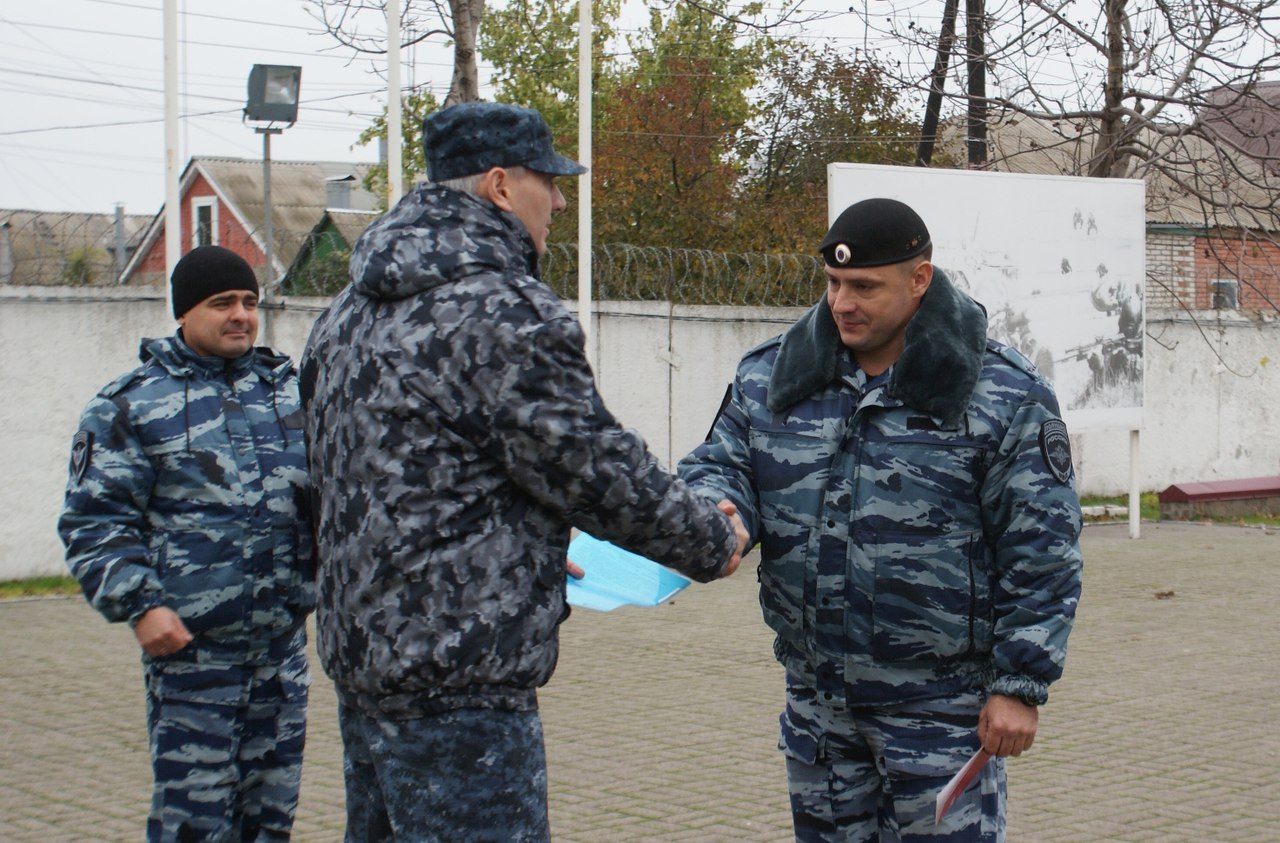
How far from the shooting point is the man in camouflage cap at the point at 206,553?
3.80 meters

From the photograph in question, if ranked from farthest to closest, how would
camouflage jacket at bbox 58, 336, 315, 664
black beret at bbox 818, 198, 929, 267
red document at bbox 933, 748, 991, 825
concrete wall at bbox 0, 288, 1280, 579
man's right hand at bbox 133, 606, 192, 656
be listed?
concrete wall at bbox 0, 288, 1280, 579
camouflage jacket at bbox 58, 336, 315, 664
man's right hand at bbox 133, 606, 192, 656
black beret at bbox 818, 198, 929, 267
red document at bbox 933, 748, 991, 825

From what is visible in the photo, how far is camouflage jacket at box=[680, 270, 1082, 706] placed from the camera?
3.18 meters

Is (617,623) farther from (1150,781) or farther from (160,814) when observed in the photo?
(160,814)

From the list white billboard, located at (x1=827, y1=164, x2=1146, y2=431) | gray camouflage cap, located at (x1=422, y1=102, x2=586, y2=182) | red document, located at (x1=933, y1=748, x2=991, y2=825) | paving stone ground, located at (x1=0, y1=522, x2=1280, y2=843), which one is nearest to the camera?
gray camouflage cap, located at (x1=422, y1=102, x2=586, y2=182)

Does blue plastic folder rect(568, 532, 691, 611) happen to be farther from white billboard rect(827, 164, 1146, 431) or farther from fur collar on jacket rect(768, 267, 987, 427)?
white billboard rect(827, 164, 1146, 431)

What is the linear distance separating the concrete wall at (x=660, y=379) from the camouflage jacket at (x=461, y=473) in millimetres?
8771

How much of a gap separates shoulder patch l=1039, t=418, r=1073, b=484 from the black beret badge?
91.4 inches

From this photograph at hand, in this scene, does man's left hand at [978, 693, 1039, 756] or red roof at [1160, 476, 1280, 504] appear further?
red roof at [1160, 476, 1280, 504]

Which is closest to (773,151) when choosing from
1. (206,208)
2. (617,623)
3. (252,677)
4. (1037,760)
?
(617,623)

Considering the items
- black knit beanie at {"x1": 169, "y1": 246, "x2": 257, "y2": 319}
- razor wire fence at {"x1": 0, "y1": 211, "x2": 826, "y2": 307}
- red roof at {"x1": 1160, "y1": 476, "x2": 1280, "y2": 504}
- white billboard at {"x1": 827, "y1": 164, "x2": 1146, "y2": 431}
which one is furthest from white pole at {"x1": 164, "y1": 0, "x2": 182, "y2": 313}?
red roof at {"x1": 1160, "y1": 476, "x2": 1280, "y2": 504}

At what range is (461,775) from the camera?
8.99ft

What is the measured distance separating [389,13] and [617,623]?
4685mm

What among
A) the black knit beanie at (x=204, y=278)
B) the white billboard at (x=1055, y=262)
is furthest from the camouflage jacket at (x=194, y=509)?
the white billboard at (x=1055, y=262)

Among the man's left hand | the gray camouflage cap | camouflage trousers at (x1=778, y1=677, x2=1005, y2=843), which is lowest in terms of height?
camouflage trousers at (x1=778, y1=677, x2=1005, y2=843)
